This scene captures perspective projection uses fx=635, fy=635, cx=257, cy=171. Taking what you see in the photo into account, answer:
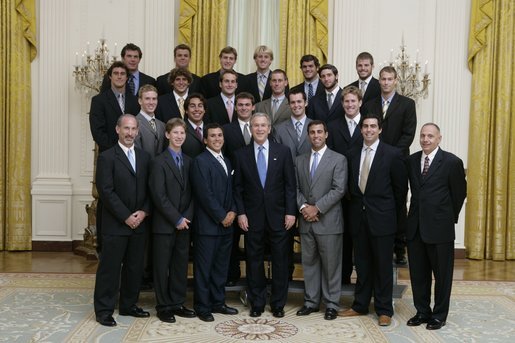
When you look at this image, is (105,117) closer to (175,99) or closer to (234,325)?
(175,99)

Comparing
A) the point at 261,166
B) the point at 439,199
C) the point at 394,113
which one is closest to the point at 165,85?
the point at 261,166

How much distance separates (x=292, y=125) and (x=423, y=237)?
154 centimetres

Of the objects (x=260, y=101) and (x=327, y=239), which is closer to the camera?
(x=327, y=239)

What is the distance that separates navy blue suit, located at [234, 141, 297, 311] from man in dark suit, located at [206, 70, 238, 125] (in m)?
0.66

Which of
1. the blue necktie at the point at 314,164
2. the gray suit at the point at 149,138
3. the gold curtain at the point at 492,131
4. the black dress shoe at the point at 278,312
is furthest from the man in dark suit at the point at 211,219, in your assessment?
the gold curtain at the point at 492,131

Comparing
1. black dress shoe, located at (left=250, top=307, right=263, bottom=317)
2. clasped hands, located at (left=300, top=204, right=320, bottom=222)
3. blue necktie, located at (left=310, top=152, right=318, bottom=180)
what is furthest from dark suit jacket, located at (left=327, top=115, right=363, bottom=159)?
black dress shoe, located at (left=250, top=307, right=263, bottom=317)

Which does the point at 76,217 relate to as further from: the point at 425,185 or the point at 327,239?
the point at 425,185

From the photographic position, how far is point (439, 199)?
16.4 feet

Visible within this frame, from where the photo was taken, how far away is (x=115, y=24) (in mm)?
8461

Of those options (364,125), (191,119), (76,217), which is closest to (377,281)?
(364,125)

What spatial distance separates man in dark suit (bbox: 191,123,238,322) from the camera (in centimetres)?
524

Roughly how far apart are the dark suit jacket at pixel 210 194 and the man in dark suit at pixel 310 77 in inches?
52.8

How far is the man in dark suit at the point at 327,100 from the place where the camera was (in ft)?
19.3

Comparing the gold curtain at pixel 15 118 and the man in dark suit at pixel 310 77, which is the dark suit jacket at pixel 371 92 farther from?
the gold curtain at pixel 15 118
